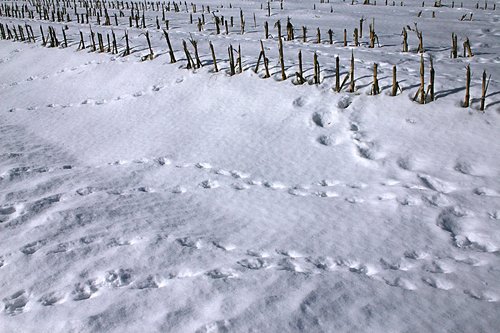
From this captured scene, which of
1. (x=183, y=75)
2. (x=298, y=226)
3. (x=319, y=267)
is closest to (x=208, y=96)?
(x=183, y=75)

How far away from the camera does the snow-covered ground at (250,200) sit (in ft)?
6.43

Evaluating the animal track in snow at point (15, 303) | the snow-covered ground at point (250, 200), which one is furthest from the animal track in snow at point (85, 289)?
the animal track in snow at point (15, 303)

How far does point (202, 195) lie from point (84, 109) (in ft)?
10.1

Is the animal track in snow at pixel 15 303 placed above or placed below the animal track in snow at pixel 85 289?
above

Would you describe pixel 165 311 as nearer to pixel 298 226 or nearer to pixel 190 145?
pixel 298 226

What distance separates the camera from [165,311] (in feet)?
6.27

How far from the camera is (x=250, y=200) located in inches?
124

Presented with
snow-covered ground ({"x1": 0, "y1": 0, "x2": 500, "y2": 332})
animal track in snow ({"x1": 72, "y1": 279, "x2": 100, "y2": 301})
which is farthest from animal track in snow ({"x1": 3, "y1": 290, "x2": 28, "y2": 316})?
animal track in snow ({"x1": 72, "y1": 279, "x2": 100, "y2": 301})

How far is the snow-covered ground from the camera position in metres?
1.96

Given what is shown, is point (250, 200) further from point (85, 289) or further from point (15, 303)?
point (15, 303)

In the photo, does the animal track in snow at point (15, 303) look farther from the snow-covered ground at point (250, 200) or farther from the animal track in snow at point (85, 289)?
the animal track in snow at point (85, 289)

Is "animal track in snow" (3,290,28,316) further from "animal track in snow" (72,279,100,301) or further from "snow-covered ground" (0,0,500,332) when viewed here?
"animal track in snow" (72,279,100,301)

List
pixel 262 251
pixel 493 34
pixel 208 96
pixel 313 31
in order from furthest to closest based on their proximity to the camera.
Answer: pixel 313 31 < pixel 493 34 < pixel 208 96 < pixel 262 251

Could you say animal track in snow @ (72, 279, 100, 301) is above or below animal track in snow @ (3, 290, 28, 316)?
below
